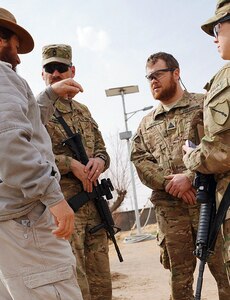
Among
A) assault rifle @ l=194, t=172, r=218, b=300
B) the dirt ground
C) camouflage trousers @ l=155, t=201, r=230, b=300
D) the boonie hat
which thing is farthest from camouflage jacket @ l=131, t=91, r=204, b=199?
the dirt ground

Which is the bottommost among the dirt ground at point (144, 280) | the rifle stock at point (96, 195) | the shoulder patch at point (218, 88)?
the dirt ground at point (144, 280)

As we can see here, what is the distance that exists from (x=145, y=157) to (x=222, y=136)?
1.41 metres

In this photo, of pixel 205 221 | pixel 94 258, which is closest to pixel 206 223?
pixel 205 221

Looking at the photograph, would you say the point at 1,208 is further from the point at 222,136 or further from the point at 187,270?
the point at 187,270

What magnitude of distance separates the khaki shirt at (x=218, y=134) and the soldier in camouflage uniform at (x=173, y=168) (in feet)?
2.88

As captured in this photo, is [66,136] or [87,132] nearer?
[66,136]

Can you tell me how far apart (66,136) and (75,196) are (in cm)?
50

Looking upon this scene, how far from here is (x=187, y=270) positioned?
11.6 feet

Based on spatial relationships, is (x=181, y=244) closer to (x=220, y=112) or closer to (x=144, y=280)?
(x=220, y=112)

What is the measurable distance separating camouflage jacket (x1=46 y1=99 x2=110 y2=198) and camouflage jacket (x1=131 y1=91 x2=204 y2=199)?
0.36 metres

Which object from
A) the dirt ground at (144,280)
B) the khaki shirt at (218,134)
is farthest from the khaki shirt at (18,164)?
the dirt ground at (144,280)

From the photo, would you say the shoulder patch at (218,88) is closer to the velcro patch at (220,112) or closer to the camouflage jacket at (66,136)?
the velcro patch at (220,112)

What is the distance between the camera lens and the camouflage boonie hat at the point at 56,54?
372 cm

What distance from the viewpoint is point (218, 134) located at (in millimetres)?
2504
